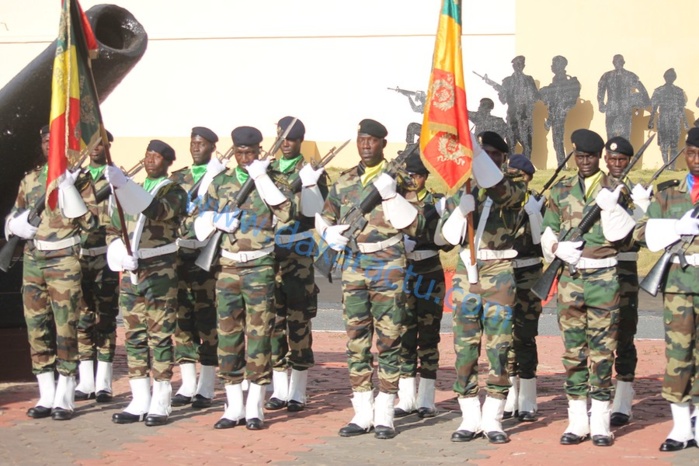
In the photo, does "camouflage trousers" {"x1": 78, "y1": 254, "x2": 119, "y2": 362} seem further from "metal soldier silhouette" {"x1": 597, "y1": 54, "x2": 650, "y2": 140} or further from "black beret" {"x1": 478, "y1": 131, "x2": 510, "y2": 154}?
"metal soldier silhouette" {"x1": 597, "y1": 54, "x2": 650, "y2": 140}

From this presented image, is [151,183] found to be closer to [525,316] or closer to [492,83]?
[525,316]

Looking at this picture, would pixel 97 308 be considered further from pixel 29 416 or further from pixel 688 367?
pixel 688 367

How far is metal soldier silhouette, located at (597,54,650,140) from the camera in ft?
77.9

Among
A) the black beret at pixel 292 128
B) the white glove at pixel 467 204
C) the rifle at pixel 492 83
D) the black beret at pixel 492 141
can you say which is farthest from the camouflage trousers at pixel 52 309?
the rifle at pixel 492 83

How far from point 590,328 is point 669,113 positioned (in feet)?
51.5

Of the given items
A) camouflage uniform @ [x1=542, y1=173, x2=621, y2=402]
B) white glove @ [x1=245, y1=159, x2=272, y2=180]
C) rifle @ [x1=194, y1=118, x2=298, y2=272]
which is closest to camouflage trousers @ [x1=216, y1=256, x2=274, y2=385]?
rifle @ [x1=194, y1=118, x2=298, y2=272]

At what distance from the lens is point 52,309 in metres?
9.84

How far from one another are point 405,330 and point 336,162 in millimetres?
16005

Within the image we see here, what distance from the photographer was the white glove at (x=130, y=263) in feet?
30.9

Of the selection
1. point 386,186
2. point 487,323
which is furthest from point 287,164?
point 487,323

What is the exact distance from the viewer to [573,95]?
79.2 feet

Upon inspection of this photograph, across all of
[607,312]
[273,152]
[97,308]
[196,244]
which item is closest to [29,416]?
[97,308]

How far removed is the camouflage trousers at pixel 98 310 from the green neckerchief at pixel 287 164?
1610 millimetres

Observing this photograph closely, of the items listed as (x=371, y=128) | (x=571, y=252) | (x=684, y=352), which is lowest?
(x=684, y=352)
